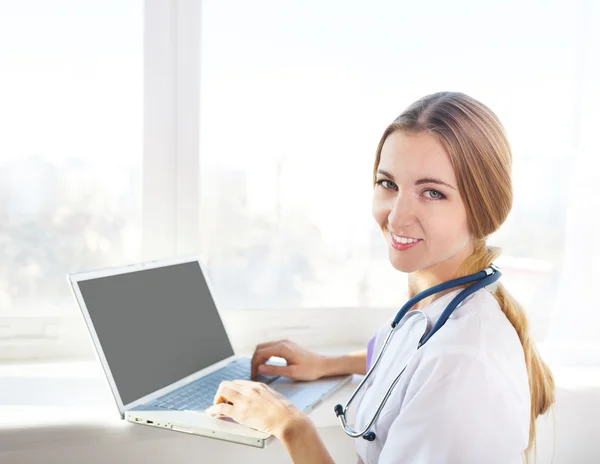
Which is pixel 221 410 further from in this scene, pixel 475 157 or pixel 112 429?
pixel 475 157

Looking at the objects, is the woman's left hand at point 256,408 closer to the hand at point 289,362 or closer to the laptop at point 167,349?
the laptop at point 167,349

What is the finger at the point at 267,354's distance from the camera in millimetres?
1336

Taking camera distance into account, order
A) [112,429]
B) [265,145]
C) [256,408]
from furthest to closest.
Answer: [265,145] < [112,429] < [256,408]

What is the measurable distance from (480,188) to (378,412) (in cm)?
35

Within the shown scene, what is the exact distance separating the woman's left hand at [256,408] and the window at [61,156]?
1.93 ft

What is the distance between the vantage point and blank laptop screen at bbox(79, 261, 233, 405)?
46.2 inches

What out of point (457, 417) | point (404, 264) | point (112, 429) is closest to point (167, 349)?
point (112, 429)

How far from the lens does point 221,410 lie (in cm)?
111

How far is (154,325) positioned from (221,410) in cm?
25

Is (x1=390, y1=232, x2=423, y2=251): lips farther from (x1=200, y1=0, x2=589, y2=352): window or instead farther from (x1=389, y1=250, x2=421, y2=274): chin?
(x1=200, y1=0, x2=589, y2=352): window

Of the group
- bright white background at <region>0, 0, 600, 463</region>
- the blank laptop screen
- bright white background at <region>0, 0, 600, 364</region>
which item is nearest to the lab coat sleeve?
the blank laptop screen

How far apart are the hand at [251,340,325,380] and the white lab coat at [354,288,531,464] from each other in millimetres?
351

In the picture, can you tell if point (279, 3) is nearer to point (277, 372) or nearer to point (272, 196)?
point (272, 196)

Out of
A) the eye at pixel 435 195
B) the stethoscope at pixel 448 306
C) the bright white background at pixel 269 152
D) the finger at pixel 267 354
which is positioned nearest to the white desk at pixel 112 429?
the bright white background at pixel 269 152
